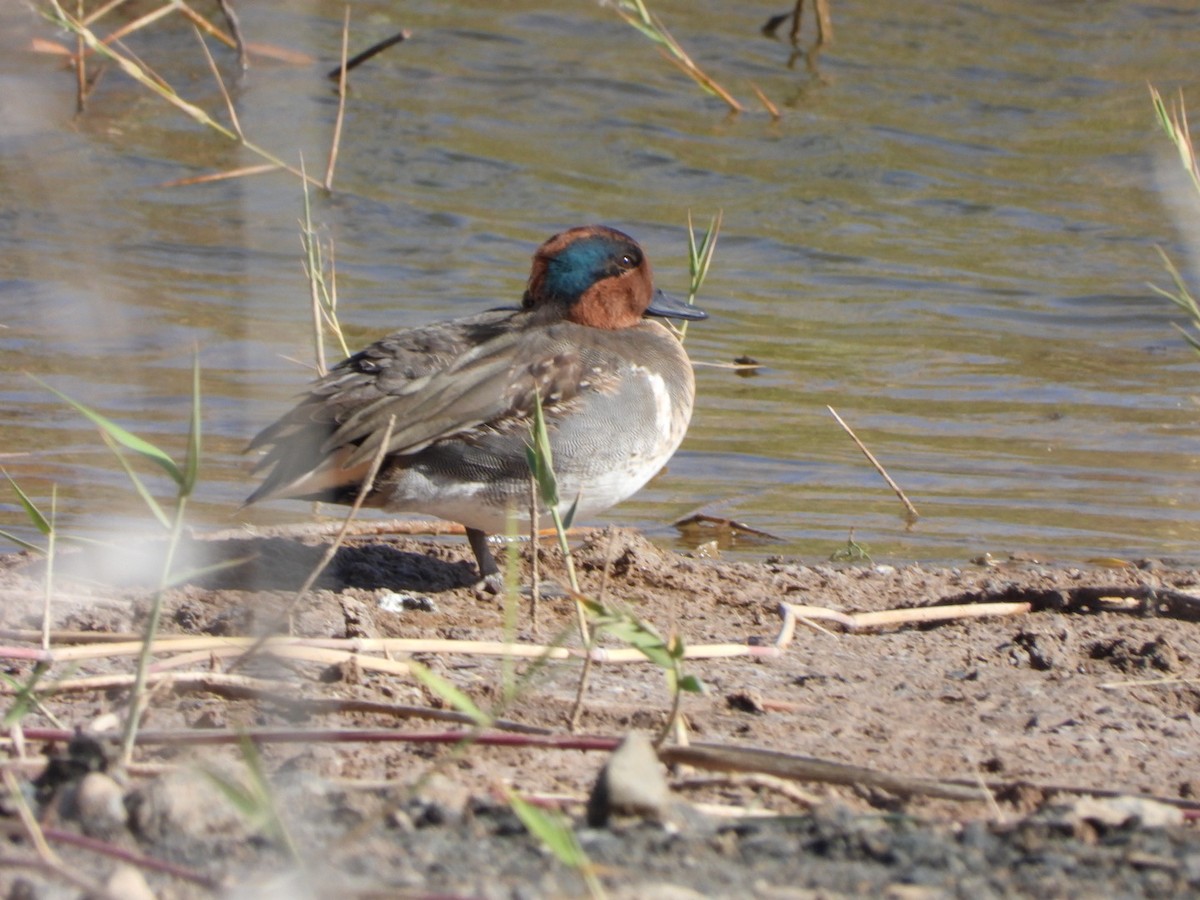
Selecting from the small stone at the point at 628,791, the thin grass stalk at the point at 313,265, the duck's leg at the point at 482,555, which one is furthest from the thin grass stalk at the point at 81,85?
the small stone at the point at 628,791

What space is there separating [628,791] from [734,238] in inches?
324

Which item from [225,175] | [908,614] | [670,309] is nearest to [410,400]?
[670,309]

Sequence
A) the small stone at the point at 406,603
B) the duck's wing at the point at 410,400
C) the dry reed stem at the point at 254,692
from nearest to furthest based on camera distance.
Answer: the dry reed stem at the point at 254,692, the small stone at the point at 406,603, the duck's wing at the point at 410,400

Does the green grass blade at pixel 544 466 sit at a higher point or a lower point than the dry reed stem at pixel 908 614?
higher

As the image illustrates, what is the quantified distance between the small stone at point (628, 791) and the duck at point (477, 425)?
7.03 ft

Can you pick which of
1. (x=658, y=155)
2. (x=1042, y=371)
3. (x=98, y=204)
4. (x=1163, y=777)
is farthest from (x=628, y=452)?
(x=658, y=155)

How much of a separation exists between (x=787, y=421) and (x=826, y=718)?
364 centimetres

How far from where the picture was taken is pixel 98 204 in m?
10.5

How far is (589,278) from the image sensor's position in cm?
560

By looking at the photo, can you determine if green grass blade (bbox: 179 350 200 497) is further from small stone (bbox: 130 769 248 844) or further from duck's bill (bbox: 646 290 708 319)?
duck's bill (bbox: 646 290 708 319)

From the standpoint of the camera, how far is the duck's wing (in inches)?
189

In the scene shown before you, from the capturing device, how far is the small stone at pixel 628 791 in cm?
251

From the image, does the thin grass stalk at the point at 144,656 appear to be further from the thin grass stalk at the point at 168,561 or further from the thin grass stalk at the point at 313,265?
the thin grass stalk at the point at 313,265

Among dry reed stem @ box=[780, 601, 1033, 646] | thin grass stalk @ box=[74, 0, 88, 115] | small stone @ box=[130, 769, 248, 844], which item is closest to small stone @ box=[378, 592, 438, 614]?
dry reed stem @ box=[780, 601, 1033, 646]
